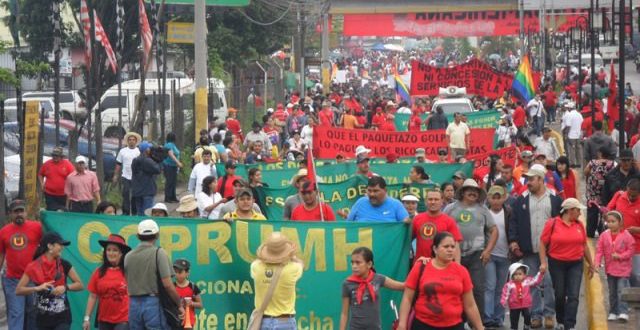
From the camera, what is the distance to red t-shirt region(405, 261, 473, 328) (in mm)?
10164

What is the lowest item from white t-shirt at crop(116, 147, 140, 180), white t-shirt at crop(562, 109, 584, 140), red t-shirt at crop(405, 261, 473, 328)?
red t-shirt at crop(405, 261, 473, 328)

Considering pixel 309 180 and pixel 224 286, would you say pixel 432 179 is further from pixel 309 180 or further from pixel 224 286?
pixel 224 286

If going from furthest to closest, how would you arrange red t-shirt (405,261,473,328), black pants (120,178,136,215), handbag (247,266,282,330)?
1. black pants (120,178,136,215)
2. handbag (247,266,282,330)
3. red t-shirt (405,261,473,328)

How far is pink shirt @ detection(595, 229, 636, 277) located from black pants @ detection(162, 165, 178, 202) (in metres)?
12.7

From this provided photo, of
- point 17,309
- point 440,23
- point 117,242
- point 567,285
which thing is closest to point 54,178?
point 17,309

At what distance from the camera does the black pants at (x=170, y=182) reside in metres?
25.8

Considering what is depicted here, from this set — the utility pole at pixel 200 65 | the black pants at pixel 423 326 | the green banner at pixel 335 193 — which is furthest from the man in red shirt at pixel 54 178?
the black pants at pixel 423 326

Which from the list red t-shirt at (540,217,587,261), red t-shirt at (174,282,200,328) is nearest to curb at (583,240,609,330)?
red t-shirt at (540,217,587,261)

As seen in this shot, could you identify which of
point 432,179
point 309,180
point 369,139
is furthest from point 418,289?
point 369,139

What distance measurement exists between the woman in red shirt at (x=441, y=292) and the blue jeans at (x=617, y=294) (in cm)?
413

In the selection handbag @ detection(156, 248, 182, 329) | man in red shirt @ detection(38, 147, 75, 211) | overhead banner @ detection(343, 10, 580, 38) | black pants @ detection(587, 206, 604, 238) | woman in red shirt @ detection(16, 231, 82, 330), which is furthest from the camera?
overhead banner @ detection(343, 10, 580, 38)

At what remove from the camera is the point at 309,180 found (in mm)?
14680

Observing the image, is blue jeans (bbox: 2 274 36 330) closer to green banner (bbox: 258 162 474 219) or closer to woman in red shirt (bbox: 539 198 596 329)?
woman in red shirt (bbox: 539 198 596 329)

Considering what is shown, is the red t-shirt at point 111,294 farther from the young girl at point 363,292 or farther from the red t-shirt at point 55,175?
the red t-shirt at point 55,175
